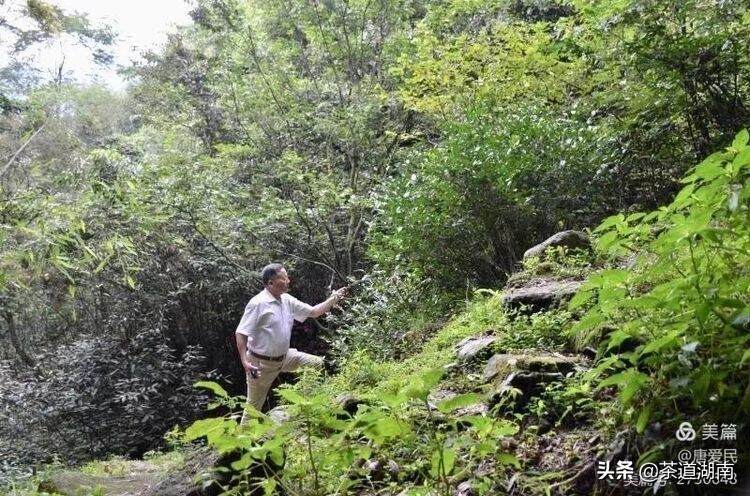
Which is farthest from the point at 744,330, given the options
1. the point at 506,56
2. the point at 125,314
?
the point at 125,314

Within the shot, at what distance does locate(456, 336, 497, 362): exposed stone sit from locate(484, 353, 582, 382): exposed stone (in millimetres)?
432

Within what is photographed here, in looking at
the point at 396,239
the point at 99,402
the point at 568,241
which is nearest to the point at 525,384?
the point at 568,241

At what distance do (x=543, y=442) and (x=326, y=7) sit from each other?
9.69 meters

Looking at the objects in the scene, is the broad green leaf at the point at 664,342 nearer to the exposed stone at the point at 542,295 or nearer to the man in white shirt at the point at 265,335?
the exposed stone at the point at 542,295

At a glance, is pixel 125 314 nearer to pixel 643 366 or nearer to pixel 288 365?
pixel 288 365

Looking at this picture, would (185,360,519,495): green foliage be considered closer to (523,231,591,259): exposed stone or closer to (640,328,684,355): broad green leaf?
(640,328,684,355): broad green leaf

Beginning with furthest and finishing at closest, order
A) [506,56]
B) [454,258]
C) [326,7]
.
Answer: [326,7], [506,56], [454,258]

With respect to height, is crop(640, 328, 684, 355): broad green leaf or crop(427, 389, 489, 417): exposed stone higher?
crop(640, 328, 684, 355): broad green leaf

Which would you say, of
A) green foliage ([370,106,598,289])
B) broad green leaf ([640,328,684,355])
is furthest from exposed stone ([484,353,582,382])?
green foliage ([370,106,598,289])

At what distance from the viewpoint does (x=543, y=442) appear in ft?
8.84

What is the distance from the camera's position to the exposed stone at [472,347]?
153 inches

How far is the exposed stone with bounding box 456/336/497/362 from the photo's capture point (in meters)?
3.89

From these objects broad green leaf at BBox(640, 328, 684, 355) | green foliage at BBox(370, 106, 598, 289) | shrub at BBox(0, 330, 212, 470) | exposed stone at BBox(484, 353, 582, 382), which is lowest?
shrub at BBox(0, 330, 212, 470)

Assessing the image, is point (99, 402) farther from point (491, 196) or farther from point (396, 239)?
point (491, 196)
